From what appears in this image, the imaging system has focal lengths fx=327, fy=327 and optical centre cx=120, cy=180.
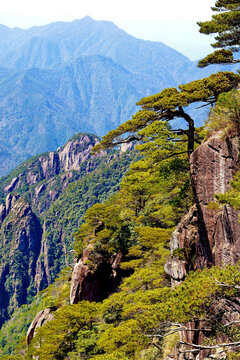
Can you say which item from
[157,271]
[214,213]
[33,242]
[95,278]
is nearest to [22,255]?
[33,242]

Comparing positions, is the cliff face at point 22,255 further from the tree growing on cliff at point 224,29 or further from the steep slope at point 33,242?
the tree growing on cliff at point 224,29

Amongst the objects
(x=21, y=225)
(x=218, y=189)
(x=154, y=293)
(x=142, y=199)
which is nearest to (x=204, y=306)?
(x=218, y=189)

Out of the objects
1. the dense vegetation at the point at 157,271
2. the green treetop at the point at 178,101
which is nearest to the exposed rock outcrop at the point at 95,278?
the dense vegetation at the point at 157,271

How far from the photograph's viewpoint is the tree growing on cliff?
1888 centimetres

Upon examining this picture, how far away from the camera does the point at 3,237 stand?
18138 centimetres

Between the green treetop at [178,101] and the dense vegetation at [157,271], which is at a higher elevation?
the green treetop at [178,101]

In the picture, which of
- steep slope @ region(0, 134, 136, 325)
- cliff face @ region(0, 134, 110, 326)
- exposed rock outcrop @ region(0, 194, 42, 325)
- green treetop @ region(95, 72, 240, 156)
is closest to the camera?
green treetop @ region(95, 72, 240, 156)

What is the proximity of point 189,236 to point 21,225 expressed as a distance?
172613 mm

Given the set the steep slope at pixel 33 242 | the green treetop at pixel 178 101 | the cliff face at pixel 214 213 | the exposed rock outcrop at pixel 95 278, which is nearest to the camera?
the cliff face at pixel 214 213

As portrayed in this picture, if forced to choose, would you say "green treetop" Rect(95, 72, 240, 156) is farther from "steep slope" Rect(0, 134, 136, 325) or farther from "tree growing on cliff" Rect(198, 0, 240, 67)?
"steep slope" Rect(0, 134, 136, 325)

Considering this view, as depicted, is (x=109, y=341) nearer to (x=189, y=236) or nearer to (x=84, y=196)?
(x=189, y=236)

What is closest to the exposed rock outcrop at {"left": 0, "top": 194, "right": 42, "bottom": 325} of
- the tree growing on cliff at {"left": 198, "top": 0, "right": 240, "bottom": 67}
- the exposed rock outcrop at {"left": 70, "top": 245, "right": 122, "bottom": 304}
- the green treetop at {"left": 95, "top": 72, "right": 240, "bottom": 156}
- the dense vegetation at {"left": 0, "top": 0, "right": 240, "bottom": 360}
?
the exposed rock outcrop at {"left": 70, "top": 245, "right": 122, "bottom": 304}

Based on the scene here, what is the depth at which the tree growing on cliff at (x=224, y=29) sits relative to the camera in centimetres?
1888

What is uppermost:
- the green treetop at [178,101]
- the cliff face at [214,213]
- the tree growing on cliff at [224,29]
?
the tree growing on cliff at [224,29]
